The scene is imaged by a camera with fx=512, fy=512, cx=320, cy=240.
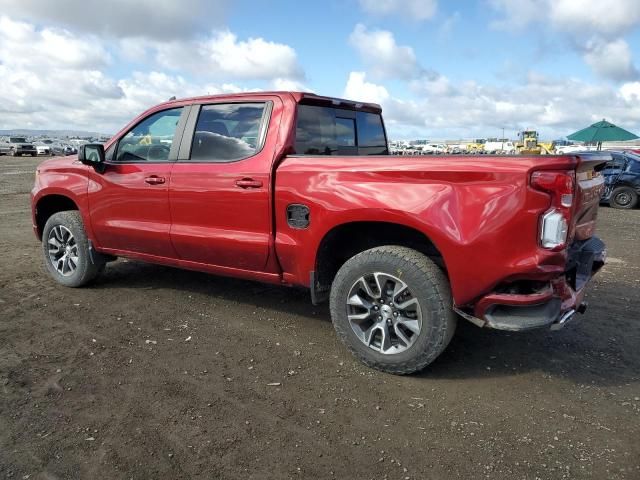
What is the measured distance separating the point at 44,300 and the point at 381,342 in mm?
3427

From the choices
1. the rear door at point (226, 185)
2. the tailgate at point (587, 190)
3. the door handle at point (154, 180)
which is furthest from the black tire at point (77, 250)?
the tailgate at point (587, 190)

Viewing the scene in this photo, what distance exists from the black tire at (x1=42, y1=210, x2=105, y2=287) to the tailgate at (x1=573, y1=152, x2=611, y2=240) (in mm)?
4434

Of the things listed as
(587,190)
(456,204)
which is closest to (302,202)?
(456,204)

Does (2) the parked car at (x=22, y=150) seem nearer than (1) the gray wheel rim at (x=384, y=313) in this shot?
No

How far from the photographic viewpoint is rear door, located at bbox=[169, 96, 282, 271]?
3.90 m

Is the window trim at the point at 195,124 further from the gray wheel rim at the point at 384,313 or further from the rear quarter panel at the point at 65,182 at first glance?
the gray wheel rim at the point at 384,313

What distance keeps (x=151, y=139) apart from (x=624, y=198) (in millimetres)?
13501

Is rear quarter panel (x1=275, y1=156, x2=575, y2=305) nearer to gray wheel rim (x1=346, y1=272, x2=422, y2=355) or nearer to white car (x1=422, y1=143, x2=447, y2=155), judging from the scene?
gray wheel rim (x1=346, y1=272, x2=422, y2=355)

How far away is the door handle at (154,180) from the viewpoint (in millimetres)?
4441

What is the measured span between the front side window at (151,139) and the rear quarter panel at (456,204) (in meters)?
1.56

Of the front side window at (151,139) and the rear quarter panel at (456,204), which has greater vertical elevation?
the front side window at (151,139)

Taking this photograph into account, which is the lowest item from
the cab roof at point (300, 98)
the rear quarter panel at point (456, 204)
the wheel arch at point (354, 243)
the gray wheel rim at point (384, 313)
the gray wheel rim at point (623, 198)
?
the gray wheel rim at point (623, 198)

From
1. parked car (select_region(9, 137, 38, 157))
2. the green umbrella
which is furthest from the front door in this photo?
parked car (select_region(9, 137, 38, 157))

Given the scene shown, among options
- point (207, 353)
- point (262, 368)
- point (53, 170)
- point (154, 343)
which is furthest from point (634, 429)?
point (53, 170)
